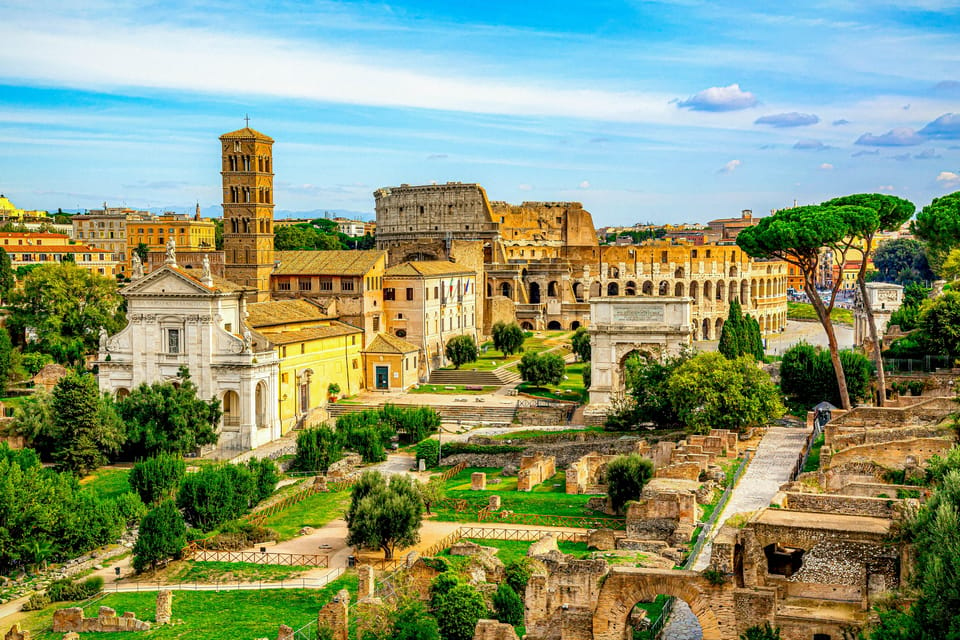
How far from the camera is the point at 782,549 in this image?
Result: 23.3 meters

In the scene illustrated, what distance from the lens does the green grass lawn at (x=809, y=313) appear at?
113 metres

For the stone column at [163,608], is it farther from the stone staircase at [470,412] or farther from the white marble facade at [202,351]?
the stone staircase at [470,412]

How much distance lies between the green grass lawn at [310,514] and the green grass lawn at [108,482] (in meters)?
6.80

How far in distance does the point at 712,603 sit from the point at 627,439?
25.3 m

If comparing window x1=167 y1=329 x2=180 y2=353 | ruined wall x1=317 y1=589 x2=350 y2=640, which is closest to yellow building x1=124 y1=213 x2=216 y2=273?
window x1=167 y1=329 x2=180 y2=353

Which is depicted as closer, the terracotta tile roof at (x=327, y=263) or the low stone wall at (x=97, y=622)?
the low stone wall at (x=97, y=622)

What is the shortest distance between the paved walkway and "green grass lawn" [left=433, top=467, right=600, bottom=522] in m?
5.67

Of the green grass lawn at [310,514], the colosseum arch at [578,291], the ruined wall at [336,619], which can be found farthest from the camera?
the colosseum arch at [578,291]

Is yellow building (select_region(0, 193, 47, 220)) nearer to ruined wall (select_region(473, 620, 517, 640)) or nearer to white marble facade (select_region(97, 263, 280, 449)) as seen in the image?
white marble facade (select_region(97, 263, 280, 449))

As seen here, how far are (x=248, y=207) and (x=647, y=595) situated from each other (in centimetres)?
4873

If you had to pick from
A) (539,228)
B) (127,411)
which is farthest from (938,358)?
(539,228)

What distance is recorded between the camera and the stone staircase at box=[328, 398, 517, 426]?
55812mm

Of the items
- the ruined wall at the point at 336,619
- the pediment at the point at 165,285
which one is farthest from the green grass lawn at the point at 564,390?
the ruined wall at the point at 336,619

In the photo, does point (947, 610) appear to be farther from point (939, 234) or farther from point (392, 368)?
point (392, 368)
